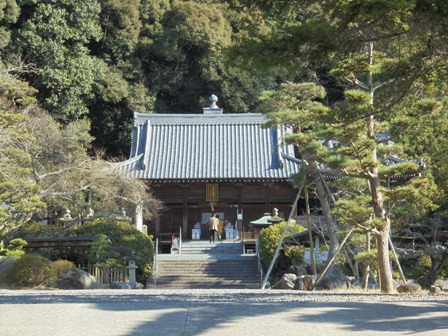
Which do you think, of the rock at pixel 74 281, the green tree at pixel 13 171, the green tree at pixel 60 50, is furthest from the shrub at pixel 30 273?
the green tree at pixel 60 50

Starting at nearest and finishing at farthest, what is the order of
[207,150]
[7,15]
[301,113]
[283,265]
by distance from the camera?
[301,113] < [283,265] < [207,150] < [7,15]

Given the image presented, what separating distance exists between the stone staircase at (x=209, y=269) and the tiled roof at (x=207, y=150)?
139 inches

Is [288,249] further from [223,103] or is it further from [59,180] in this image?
[223,103]

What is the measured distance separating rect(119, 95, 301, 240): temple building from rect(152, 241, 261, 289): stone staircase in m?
2.40

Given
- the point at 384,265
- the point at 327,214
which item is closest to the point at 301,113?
the point at 327,214

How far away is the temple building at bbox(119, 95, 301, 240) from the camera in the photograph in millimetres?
27359

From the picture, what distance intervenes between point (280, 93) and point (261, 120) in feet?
49.4

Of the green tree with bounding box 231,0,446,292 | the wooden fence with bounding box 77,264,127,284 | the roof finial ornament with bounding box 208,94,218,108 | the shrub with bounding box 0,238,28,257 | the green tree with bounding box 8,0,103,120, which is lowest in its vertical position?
the wooden fence with bounding box 77,264,127,284

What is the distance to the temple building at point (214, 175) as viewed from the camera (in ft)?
89.8

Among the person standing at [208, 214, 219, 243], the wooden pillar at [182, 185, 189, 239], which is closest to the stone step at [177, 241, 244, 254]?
the person standing at [208, 214, 219, 243]

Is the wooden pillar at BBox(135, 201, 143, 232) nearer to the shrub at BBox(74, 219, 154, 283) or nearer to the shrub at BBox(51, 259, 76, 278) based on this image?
the shrub at BBox(74, 219, 154, 283)

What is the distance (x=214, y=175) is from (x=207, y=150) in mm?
2227

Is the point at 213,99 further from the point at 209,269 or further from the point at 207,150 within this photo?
the point at 209,269

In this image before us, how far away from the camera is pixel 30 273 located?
51.1 feet
